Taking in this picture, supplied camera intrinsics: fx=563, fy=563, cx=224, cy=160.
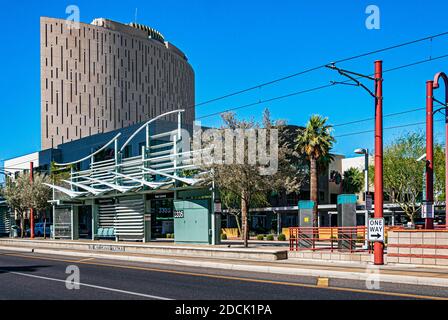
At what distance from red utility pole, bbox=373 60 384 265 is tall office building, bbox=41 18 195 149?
94.7 metres

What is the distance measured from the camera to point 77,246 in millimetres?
36469

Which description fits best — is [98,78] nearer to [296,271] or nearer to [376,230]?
[376,230]

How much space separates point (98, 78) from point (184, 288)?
351 feet

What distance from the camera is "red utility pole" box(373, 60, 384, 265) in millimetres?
19109

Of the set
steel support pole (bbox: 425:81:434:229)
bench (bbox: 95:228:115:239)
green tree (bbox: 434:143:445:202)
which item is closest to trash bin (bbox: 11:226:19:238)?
bench (bbox: 95:228:115:239)

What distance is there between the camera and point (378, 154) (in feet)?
63.1

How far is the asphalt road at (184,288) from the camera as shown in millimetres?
12383

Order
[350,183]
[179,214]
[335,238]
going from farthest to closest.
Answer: [350,183]
[179,214]
[335,238]

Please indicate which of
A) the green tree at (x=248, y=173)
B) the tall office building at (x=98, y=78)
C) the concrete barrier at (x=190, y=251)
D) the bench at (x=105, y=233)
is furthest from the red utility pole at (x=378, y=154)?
the tall office building at (x=98, y=78)

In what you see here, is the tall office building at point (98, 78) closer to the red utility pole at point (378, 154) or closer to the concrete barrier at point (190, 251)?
the concrete barrier at point (190, 251)

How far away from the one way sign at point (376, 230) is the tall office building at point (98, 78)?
312ft

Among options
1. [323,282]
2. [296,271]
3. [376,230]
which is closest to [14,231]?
[296,271]

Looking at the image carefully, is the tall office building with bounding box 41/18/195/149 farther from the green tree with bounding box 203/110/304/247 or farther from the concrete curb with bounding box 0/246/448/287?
the concrete curb with bounding box 0/246/448/287

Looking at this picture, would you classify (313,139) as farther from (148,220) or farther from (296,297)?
(296,297)
